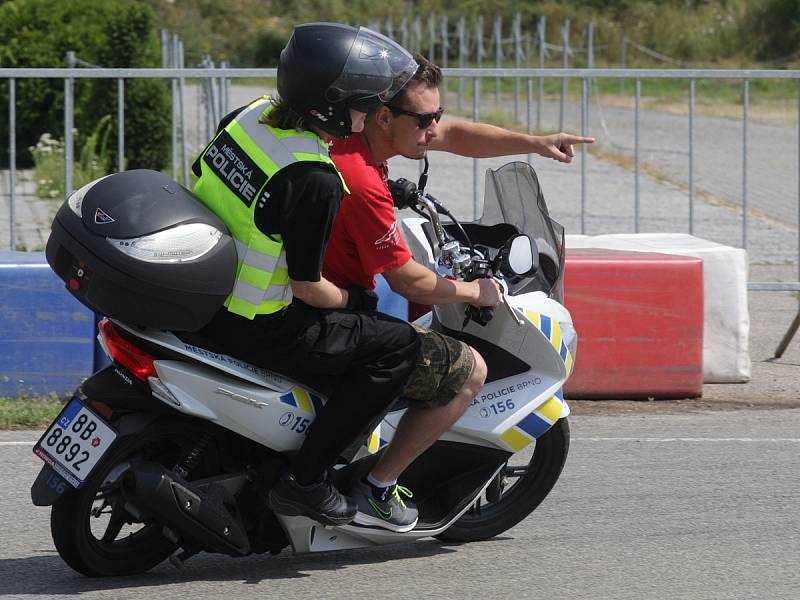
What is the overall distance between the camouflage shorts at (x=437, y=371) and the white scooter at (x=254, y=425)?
0.12 meters

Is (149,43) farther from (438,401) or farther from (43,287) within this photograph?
(438,401)

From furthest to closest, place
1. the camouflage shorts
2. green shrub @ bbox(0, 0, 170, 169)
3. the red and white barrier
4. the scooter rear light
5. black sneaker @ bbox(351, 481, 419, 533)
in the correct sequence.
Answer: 1. green shrub @ bbox(0, 0, 170, 169)
2. the red and white barrier
3. black sneaker @ bbox(351, 481, 419, 533)
4. the camouflage shorts
5. the scooter rear light

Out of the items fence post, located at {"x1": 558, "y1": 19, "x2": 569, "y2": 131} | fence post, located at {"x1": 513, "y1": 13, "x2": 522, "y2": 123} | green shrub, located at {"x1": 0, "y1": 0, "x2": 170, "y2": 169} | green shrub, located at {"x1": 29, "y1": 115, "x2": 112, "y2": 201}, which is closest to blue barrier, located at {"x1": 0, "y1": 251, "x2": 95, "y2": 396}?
fence post, located at {"x1": 558, "y1": 19, "x2": 569, "y2": 131}

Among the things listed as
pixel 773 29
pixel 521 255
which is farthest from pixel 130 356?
pixel 773 29

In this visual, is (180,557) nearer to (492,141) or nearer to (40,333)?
(492,141)

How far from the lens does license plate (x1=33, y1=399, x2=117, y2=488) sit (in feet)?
13.3

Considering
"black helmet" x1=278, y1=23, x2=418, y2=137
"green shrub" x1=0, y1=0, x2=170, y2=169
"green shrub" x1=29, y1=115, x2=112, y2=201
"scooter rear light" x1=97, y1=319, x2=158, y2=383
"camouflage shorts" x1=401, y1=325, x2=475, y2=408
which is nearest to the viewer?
"black helmet" x1=278, y1=23, x2=418, y2=137

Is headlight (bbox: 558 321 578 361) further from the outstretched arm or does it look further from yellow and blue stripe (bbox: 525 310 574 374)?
the outstretched arm

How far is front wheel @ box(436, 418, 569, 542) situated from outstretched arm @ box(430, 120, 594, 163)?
948 mm

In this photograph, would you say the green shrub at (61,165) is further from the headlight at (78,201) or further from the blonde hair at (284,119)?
the blonde hair at (284,119)

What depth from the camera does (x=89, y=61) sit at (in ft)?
58.9

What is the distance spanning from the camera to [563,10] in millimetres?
43562

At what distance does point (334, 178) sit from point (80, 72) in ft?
14.3

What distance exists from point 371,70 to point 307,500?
4.22ft
